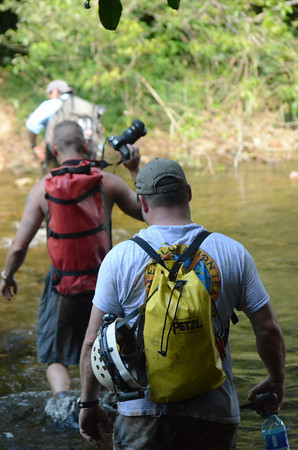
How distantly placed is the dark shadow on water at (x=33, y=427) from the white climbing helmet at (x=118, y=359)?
1690 mm

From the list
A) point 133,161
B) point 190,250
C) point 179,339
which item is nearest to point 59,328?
point 133,161

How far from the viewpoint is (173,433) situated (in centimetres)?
254

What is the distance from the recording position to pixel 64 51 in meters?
17.9

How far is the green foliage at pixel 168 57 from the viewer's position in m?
14.5

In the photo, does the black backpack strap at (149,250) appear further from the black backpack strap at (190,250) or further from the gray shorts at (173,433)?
the gray shorts at (173,433)

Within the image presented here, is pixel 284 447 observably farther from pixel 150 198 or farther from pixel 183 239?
pixel 150 198

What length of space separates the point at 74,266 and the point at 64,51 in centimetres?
1469

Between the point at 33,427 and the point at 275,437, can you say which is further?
the point at 33,427

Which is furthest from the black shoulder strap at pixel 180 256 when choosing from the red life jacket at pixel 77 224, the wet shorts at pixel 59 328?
the wet shorts at pixel 59 328

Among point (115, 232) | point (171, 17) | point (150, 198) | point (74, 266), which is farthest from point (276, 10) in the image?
point (150, 198)

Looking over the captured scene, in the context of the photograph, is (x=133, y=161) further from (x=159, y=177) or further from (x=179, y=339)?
(x=179, y=339)

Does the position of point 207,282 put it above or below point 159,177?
below

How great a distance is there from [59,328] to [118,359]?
2063 millimetres

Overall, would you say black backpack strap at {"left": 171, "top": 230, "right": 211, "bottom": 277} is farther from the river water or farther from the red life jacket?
the river water
